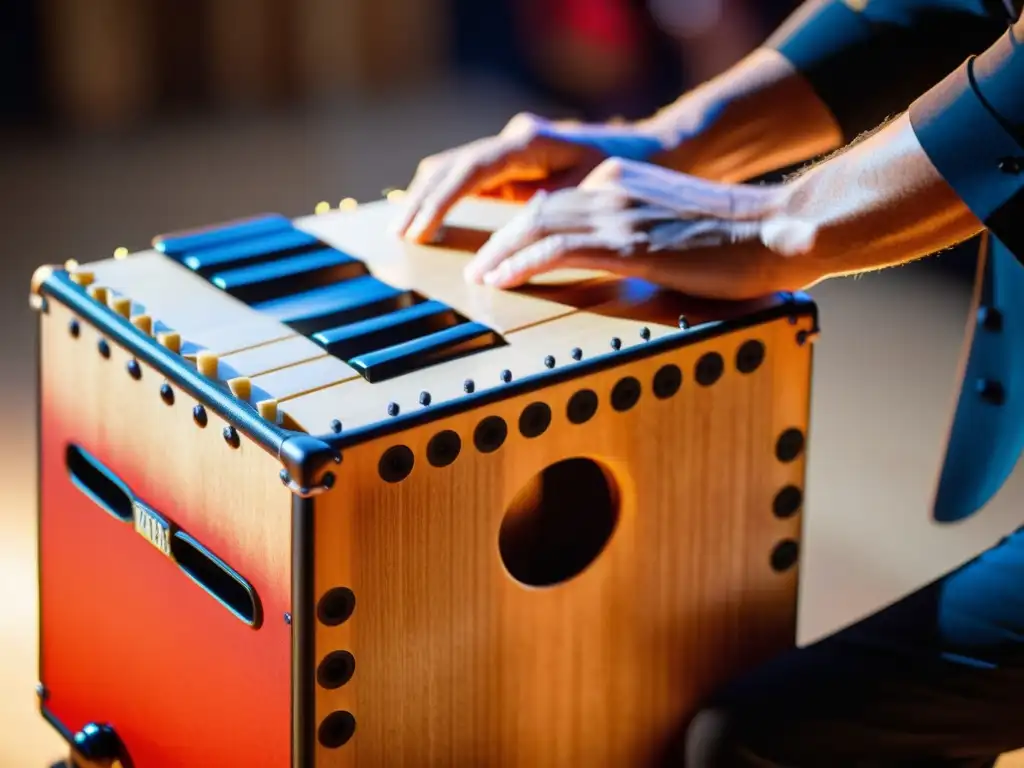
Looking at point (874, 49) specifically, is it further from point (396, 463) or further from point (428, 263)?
point (396, 463)

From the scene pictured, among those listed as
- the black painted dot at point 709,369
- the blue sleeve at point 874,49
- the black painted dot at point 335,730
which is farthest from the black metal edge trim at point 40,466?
the blue sleeve at point 874,49

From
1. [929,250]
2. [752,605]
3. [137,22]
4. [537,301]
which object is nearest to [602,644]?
[752,605]

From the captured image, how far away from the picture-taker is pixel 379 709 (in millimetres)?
1145

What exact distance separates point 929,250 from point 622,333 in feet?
0.76

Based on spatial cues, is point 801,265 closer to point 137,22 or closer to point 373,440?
point 373,440

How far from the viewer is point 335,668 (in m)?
1.11

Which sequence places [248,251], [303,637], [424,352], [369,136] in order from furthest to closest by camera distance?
[369,136]
[248,251]
[424,352]
[303,637]

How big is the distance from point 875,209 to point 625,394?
0.73ft

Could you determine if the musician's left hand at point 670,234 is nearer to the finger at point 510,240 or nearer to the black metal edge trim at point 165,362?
the finger at point 510,240

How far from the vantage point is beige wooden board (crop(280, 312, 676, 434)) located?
111 centimetres

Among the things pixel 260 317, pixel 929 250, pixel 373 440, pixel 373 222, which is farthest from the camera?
pixel 373 222

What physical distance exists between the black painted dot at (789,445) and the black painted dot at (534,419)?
0.25 meters

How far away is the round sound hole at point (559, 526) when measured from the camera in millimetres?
1285

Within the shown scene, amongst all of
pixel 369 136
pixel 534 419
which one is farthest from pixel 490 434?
pixel 369 136
